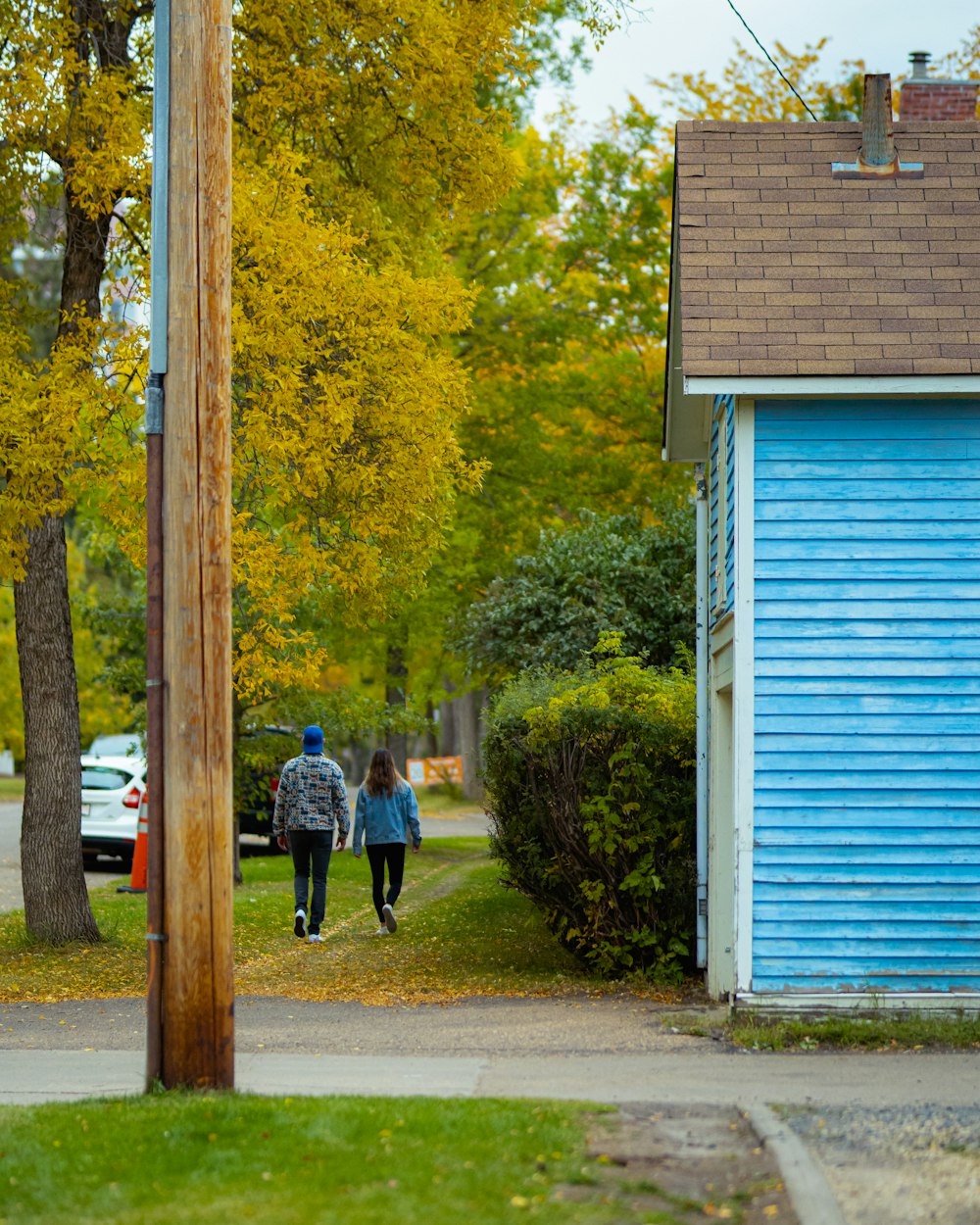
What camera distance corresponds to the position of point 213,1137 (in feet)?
19.5

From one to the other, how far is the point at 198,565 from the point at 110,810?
15428mm

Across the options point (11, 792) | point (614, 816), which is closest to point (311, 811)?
point (614, 816)

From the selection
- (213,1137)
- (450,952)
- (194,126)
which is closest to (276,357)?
(194,126)

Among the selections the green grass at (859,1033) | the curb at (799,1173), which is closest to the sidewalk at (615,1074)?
the curb at (799,1173)

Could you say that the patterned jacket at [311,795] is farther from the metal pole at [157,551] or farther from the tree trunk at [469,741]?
the tree trunk at [469,741]

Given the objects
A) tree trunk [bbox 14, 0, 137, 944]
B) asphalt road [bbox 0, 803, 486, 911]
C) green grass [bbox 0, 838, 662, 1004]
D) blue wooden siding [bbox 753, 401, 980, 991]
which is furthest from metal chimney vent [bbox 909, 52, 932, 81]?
asphalt road [bbox 0, 803, 486, 911]

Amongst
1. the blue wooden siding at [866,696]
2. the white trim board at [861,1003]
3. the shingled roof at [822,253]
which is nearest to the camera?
the white trim board at [861,1003]

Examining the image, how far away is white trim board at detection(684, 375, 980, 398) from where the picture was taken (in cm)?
920

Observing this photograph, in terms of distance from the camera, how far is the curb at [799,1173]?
5.11m

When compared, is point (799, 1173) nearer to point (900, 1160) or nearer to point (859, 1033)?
point (900, 1160)

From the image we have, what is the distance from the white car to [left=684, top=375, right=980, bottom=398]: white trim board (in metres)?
13.9

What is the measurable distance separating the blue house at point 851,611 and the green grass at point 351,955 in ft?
7.65

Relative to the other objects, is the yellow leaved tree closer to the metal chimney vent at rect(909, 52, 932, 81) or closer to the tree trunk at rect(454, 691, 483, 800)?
the metal chimney vent at rect(909, 52, 932, 81)

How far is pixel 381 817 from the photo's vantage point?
1424 cm
